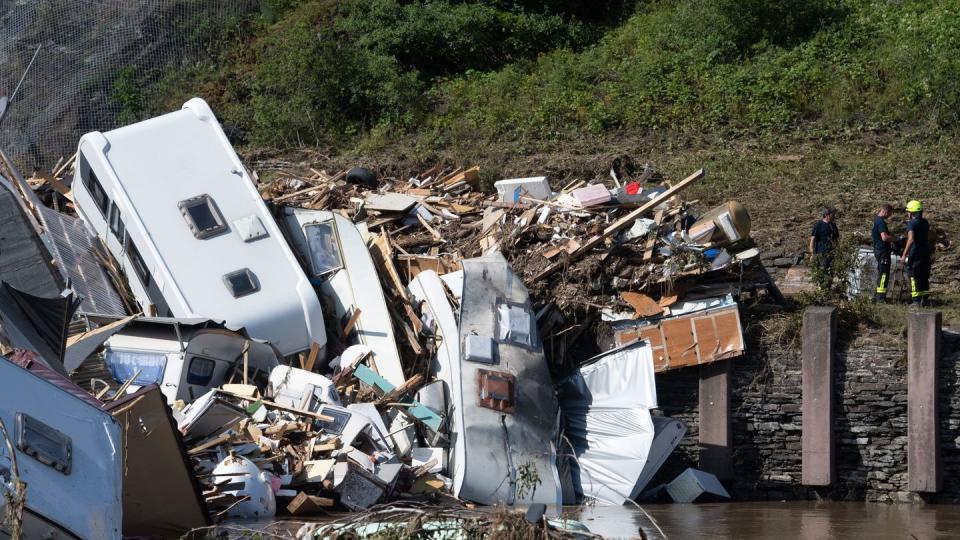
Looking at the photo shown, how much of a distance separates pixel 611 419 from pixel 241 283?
4.40 meters

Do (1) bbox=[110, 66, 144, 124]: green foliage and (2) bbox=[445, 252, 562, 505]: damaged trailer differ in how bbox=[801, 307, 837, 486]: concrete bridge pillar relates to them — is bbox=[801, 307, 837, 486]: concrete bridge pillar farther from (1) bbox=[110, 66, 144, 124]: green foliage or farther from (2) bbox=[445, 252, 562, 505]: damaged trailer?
(1) bbox=[110, 66, 144, 124]: green foliage

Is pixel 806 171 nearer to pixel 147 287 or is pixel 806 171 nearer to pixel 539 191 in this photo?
pixel 539 191

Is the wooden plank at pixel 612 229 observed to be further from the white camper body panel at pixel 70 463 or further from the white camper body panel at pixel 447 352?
the white camper body panel at pixel 70 463

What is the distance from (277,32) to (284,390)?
12.8 meters

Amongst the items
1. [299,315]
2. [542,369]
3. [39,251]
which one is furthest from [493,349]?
[39,251]

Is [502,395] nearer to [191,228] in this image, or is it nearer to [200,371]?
[200,371]

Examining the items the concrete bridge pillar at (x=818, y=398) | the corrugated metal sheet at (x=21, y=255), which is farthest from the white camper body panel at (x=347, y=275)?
the concrete bridge pillar at (x=818, y=398)

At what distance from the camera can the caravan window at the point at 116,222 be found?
1340 centimetres

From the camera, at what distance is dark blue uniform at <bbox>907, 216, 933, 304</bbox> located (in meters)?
13.8

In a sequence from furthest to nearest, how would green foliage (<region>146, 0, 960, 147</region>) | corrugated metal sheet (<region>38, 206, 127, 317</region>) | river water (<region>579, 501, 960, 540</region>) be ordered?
green foliage (<region>146, 0, 960, 147</region>) < corrugated metal sheet (<region>38, 206, 127, 317</region>) < river water (<region>579, 501, 960, 540</region>)

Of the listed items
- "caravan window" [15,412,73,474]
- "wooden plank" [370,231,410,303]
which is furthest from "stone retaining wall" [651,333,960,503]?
"caravan window" [15,412,73,474]

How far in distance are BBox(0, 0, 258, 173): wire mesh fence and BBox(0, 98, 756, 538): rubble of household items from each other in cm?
599

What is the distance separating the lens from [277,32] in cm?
2311

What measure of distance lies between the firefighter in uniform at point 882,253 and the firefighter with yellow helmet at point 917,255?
0.23 m
